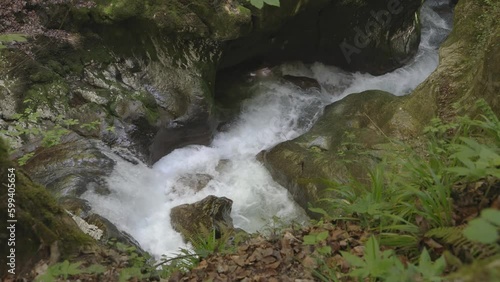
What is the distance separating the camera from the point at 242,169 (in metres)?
7.21

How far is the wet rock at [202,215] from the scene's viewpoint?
561cm

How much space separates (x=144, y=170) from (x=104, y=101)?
127cm

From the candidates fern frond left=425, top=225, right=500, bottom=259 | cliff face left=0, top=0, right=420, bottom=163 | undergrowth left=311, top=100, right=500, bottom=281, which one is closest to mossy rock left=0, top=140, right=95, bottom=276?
undergrowth left=311, top=100, right=500, bottom=281

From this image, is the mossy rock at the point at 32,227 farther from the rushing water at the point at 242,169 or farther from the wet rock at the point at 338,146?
the wet rock at the point at 338,146

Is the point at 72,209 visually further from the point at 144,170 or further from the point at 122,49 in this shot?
the point at 122,49

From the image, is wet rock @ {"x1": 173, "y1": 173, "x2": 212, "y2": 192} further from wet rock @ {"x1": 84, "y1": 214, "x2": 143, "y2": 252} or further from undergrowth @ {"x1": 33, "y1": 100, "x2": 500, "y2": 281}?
undergrowth @ {"x1": 33, "y1": 100, "x2": 500, "y2": 281}

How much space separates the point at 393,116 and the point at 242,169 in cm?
256

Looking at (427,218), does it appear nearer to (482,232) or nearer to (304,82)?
(482,232)

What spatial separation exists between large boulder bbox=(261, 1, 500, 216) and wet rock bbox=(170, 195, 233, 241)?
111 centimetres

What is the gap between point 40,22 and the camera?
6.22 metres

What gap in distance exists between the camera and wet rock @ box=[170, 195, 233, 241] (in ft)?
18.4

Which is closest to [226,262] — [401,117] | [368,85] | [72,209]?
[72,209]

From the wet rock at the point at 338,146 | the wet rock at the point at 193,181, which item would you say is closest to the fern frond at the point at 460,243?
the wet rock at the point at 338,146

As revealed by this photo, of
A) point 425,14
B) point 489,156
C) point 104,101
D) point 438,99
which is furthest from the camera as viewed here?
point 425,14
